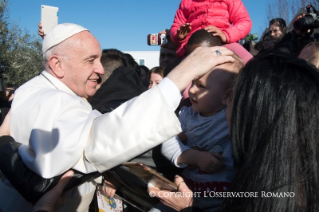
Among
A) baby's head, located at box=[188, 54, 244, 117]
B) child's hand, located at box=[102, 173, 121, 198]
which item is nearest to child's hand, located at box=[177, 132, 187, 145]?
baby's head, located at box=[188, 54, 244, 117]

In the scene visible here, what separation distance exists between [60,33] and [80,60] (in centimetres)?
24

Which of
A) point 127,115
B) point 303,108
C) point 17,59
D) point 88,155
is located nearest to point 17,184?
point 88,155

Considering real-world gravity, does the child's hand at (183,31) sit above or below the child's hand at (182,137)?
above

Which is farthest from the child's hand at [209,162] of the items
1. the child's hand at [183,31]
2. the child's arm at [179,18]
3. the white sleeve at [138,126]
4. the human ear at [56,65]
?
the child's arm at [179,18]

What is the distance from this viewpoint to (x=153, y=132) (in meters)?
1.29

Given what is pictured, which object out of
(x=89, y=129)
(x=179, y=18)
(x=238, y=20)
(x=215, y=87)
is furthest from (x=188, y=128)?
(x=179, y=18)

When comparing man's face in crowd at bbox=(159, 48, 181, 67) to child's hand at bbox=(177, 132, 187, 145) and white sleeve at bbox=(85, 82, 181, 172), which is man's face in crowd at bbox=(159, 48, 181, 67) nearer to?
child's hand at bbox=(177, 132, 187, 145)

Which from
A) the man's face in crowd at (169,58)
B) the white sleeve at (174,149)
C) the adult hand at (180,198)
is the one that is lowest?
the adult hand at (180,198)

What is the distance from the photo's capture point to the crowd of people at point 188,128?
3.62 ft

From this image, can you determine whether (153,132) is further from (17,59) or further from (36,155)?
(17,59)

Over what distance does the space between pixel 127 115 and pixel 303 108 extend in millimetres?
754

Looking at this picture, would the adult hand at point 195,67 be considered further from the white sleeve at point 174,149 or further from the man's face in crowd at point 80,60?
the man's face in crowd at point 80,60

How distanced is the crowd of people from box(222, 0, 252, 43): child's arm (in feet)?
2.73

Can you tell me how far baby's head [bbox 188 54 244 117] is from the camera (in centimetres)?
180
